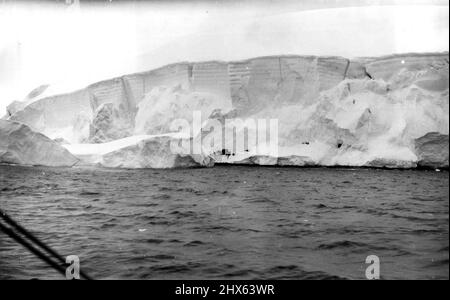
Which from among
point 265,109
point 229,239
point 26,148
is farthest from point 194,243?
point 265,109

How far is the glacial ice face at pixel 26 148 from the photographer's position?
1175 centimetres

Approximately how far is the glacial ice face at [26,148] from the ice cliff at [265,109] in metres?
1.63

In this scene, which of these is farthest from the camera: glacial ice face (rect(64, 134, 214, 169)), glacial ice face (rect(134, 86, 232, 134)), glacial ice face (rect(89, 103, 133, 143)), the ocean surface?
glacial ice face (rect(134, 86, 232, 134))

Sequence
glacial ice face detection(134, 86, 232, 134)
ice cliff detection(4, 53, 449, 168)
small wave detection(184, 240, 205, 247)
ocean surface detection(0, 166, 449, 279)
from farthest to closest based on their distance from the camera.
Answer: glacial ice face detection(134, 86, 232, 134)
ice cliff detection(4, 53, 449, 168)
small wave detection(184, 240, 205, 247)
ocean surface detection(0, 166, 449, 279)

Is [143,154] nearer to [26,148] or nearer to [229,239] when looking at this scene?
[26,148]

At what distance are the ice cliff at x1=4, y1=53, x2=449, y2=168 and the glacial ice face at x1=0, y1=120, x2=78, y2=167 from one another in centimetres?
163

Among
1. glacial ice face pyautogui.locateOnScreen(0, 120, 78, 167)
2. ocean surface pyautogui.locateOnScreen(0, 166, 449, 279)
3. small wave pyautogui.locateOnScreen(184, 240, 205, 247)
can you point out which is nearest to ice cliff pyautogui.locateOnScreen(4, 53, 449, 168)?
glacial ice face pyautogui.locateOnScreen(0, 120, 78, 167)

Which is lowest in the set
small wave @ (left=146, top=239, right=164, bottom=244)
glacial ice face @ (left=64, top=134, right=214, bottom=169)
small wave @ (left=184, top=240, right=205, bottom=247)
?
small wave @ (left=184, top=240, right=205, bottom=247)

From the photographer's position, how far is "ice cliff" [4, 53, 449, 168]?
46.0 ft

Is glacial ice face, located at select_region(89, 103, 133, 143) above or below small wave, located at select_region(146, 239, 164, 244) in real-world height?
above

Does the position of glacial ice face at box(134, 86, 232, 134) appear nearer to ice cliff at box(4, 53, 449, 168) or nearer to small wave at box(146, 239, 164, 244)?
ice cliff at box(4, 53, 449, 168)

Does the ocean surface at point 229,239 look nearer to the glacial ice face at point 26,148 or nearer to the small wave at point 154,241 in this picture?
the small wave at point 154,241

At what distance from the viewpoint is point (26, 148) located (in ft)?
39.7
